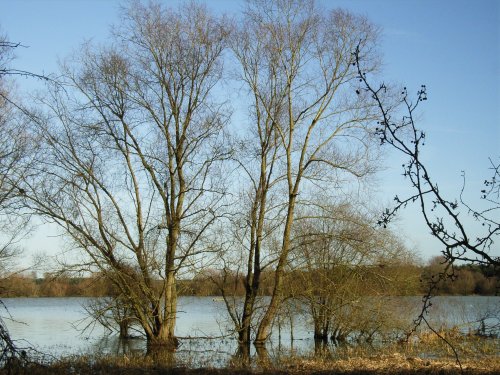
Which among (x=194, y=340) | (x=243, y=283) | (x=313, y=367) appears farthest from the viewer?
(x=243, y=283)

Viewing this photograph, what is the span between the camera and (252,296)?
64.2 ft

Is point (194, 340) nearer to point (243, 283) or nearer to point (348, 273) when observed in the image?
point (243, 283)

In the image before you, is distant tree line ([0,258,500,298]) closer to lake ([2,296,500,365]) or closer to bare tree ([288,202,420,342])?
bare tree ([288,202,420,342])

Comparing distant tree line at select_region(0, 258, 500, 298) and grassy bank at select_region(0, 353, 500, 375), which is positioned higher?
distant tree line at select_region(0, 258, 500, 298)

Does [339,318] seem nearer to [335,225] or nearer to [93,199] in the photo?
[335,225]

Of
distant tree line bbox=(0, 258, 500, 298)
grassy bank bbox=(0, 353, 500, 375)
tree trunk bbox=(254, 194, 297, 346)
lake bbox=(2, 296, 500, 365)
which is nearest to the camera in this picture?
grassy bank bbox=(0, 353, 500, 375)

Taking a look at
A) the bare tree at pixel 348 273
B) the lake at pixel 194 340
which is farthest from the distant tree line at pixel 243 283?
the lake at pixel 194 340

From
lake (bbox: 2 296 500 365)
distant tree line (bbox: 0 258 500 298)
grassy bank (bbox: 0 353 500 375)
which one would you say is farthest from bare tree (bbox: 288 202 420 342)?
grassy bank (bbox: 0 353 500 375)

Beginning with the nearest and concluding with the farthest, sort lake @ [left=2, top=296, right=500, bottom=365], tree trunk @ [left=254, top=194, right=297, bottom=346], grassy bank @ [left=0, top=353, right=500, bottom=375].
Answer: grassy bank @ [left=0, top=353, right=500, bottom=375] < lake @ [left=2, top=296, right=500, bottom=365] < tree trunk @ [left=254, top=194, right=297, bottom=346]

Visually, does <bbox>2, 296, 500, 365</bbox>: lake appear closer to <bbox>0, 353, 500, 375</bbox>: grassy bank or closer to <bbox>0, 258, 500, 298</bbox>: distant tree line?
<bbox>0, 258, 500, 298</bbox>: distant tree line

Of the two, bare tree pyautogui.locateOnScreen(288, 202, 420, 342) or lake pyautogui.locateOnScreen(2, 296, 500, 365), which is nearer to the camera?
lake pyautogui.locateOnScreen(2, 296, 500, 365)

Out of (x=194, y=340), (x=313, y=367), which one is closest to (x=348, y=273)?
(x=194, y=340)

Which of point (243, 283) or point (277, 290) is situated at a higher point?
point (243, 283)

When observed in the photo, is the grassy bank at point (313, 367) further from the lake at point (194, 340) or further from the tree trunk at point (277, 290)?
the tree trunk at point (277, 290)
